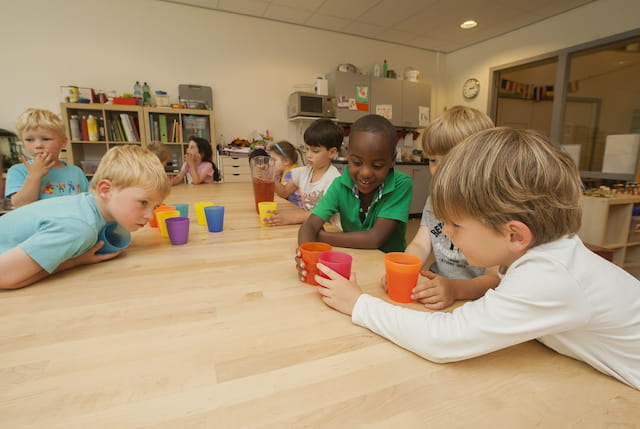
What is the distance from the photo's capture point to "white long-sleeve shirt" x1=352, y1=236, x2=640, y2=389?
45cm

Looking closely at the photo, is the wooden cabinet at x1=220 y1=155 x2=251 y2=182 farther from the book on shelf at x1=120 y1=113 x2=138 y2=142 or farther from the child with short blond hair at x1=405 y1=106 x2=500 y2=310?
the child with short blond hair at x1=405 y1=106 x2=500 y2=310

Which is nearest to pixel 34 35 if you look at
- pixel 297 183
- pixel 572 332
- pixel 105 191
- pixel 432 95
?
pixel 297 183

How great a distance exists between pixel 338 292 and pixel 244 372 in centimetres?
25

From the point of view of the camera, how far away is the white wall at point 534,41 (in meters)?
3.48

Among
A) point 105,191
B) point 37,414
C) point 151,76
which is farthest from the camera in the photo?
point 151,76

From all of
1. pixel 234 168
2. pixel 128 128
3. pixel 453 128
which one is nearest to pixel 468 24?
pixel 234 168

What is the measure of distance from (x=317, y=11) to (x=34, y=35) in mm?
3245

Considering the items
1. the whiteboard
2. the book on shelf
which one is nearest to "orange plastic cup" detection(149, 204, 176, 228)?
the book on shelf

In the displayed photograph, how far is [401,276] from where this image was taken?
66 centimetres

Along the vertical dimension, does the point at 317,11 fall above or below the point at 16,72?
above

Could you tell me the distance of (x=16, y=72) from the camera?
11.2ft

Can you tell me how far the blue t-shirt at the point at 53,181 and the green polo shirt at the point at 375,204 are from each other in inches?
56.3

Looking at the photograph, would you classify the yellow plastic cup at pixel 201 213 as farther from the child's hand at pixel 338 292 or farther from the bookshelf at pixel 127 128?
the bookshelf at pixel 127 128

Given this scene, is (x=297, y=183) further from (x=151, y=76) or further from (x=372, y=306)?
(x=151, y=76)
